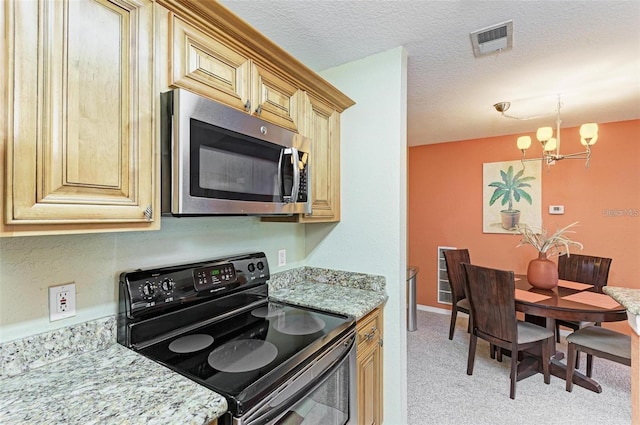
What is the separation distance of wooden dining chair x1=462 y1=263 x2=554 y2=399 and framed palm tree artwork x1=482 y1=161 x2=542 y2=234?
1618mm

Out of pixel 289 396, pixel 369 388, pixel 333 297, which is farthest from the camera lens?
pixel 333 297

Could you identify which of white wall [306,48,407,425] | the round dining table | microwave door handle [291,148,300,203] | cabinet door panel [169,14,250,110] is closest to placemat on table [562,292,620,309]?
the round dining table

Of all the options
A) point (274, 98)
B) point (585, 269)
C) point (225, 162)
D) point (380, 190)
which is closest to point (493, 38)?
point (380, 190)

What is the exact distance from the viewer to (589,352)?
7.59 feet

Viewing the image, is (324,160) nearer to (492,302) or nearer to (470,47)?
(470,47)

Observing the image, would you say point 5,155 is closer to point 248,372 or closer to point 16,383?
point 16,383

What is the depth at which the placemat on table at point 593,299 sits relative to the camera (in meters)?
2.26

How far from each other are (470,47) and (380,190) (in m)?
1.01

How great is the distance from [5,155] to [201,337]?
3.07 feet

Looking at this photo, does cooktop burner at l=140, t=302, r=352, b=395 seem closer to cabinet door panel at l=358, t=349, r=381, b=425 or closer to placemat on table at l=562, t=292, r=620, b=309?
cabinet door panel at l=358, t=349, r=381, b=425

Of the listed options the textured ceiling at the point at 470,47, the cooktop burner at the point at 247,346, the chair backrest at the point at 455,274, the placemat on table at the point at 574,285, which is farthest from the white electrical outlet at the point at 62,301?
the placemat on table at the point at 574,285

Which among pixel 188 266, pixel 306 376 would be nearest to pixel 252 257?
pixel 188 266

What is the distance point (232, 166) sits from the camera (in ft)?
4.19

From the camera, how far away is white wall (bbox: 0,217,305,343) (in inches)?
39.5
